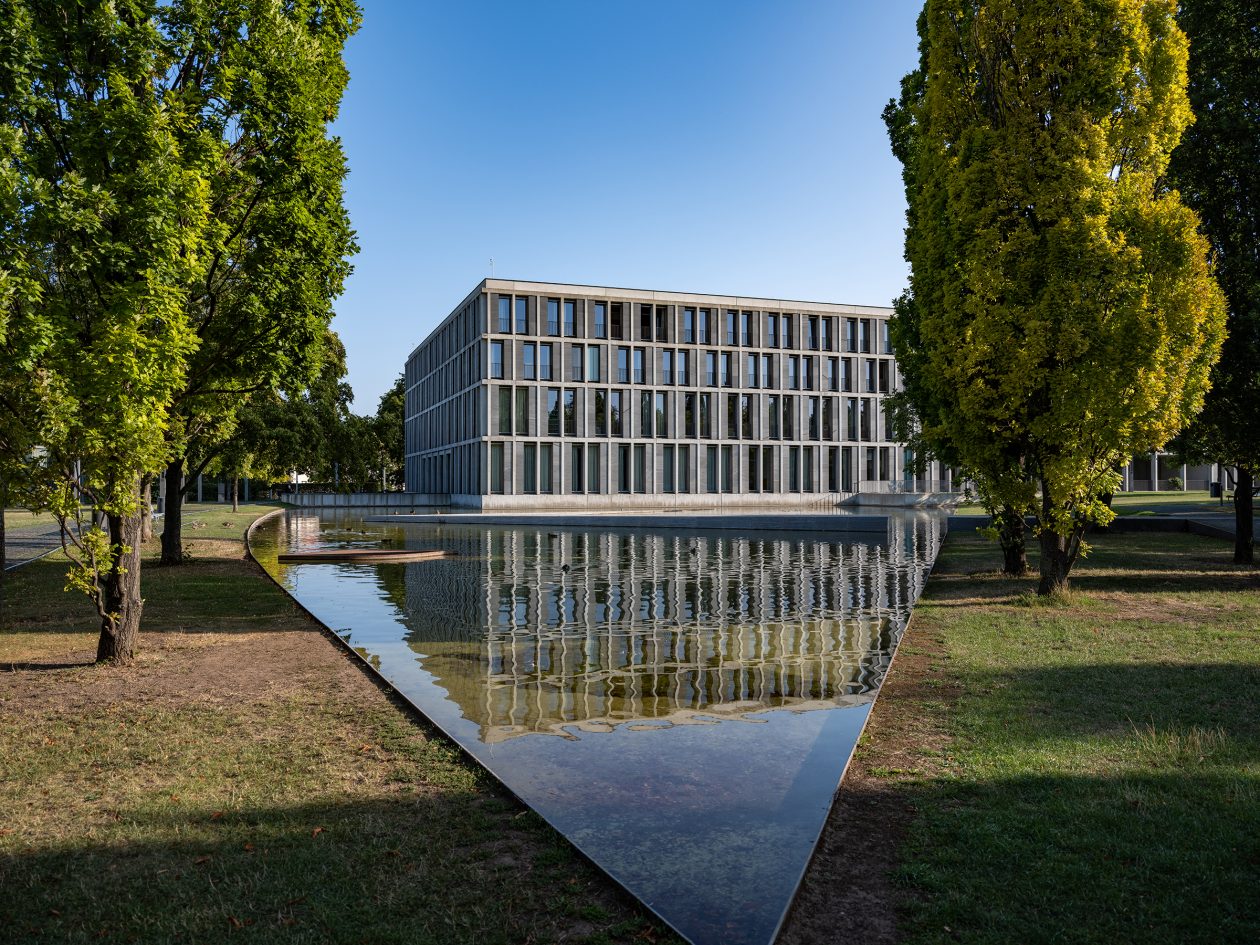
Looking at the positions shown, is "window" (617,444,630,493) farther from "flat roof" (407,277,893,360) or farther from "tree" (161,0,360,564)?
"tree" (161,0,360,564)

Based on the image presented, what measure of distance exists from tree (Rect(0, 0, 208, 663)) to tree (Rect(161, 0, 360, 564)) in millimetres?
651

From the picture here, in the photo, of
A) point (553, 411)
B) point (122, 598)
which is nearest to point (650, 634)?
point (122, 598)

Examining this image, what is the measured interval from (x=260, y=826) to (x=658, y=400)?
57.0m

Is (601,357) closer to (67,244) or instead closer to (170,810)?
(67,244)

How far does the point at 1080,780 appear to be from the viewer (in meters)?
5.89

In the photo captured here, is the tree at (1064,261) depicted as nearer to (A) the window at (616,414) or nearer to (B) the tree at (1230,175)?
(B) the tree at (1230,175)

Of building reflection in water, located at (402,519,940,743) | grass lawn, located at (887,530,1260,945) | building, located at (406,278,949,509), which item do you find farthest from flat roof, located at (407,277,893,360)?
grass lawn, located at (887,530,1260,945)

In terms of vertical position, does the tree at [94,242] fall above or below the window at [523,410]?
below

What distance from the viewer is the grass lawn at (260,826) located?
4.17 metres

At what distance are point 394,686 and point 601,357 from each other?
52.6m

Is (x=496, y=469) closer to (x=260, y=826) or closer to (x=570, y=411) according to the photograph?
(x=570, y=411)

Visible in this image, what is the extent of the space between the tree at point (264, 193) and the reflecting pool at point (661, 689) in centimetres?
391

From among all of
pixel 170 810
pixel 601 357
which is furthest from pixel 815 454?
pixel 170 810

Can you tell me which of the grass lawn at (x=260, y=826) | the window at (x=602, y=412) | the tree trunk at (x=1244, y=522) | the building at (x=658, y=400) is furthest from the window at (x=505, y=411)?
the grass lawn at (x=260, y=826)
